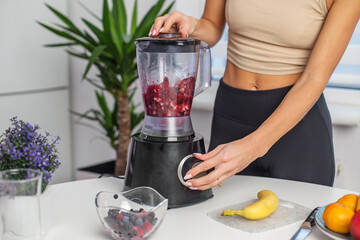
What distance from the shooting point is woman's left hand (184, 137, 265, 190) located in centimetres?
108

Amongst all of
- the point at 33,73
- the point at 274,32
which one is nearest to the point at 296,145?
the point at 274,32

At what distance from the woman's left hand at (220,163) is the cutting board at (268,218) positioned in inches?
3.0

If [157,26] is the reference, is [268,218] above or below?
below

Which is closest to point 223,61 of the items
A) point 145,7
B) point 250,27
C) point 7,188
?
point 145,7

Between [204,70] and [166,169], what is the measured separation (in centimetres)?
31

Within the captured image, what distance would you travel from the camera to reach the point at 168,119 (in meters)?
1.18

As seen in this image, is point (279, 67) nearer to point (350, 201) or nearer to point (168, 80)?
point (168, 80)

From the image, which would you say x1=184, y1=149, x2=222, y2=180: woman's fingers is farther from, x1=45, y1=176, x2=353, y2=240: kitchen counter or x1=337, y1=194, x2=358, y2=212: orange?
x1=337, y1=194, x2=358, y2=212: orange

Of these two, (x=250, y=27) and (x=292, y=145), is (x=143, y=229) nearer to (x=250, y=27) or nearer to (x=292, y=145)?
(x=292, y=145)

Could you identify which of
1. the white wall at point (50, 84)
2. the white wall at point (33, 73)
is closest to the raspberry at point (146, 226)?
the white wall at point (50, 84)

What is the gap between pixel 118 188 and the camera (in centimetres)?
127

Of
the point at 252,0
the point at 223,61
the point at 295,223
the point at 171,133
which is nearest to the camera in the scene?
the point at 295,223

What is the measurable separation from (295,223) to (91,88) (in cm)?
218

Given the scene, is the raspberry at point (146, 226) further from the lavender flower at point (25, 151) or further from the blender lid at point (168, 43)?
the blender lid at point (168, 43)
